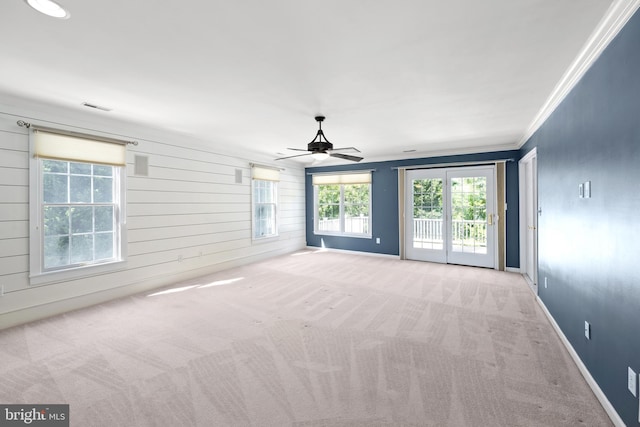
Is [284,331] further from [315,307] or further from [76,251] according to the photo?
[76,251]

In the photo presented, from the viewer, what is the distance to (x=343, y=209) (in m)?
7.77

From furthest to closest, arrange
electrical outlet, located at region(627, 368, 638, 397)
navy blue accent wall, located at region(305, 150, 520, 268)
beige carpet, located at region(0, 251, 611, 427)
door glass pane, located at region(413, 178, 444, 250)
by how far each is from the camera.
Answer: door glass pane, located at region(413, 178, 444, 250) < navy blue accent wall, located at region(305, 150, 520, 268) < beige carpet, located at region(0, 251, 611, 427) < electrical outlet, located at region(627, 368, 638, 397)

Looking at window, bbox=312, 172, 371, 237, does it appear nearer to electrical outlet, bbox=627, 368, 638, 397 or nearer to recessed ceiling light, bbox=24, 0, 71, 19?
electrical outlet, bbox=627, 368, 638, 397

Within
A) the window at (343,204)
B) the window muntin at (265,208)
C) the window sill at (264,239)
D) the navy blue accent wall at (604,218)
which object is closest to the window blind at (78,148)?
the window muntin at (265,208)

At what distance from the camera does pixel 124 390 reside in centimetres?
208

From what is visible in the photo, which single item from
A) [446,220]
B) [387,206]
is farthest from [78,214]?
[446,220]

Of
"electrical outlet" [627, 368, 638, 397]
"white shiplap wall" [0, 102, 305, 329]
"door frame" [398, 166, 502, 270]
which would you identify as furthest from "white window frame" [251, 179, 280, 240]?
"electrical outlet" [627, 368, 638, 397]

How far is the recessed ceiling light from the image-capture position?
5.51 ft

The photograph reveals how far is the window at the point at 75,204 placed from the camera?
132 inches

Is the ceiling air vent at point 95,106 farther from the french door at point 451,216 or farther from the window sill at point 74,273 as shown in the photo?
the french door at point 451,216

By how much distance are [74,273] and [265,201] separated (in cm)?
393

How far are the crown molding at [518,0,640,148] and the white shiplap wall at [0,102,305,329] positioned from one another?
5.15 metres

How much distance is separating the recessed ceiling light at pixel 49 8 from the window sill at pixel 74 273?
2.95 m

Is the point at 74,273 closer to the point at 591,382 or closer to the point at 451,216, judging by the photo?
the point at 591,382
